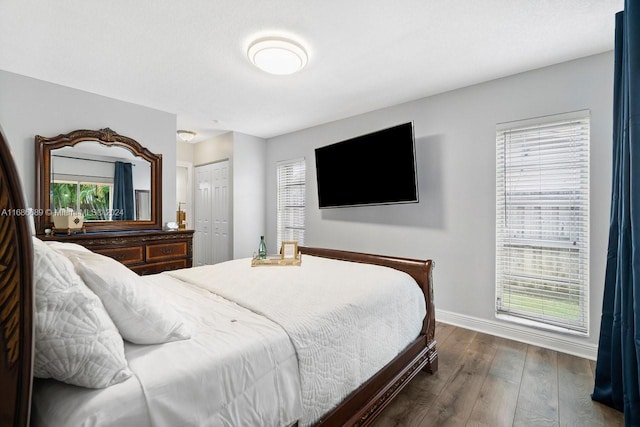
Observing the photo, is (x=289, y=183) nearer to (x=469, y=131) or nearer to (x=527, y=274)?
(x=469, y=131)

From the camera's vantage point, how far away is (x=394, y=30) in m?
2.22

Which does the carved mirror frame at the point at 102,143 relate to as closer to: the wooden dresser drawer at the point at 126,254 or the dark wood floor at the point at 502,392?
the wooden dresser drawer at the point at 126,254

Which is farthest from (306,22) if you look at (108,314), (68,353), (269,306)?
(68,353)

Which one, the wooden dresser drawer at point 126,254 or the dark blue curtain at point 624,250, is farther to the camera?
the wooden dresser drawer at point 126,254

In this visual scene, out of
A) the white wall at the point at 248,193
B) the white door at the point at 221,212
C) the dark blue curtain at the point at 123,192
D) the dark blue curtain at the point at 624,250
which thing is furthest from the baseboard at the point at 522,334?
the dark blue curtain at the point at 123,192

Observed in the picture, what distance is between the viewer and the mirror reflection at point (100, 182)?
323 centimetres

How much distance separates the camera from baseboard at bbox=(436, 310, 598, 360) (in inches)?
101

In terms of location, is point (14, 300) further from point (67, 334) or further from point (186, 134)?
point (186, 134)

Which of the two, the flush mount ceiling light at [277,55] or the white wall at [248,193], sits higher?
the flush mount ceiling light at [277,55]

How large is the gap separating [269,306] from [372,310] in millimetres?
604

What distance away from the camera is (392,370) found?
1816 millimetres

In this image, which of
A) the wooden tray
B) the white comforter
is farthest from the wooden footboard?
the wooden tray

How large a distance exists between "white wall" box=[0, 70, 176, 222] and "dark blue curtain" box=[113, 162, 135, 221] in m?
0.41

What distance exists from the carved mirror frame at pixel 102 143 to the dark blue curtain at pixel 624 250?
14.5ft
